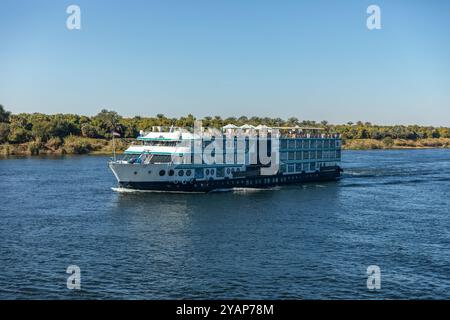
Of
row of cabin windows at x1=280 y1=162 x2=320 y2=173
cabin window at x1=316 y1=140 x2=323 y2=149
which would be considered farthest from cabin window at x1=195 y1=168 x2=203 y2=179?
cabin window at x1=316 y1=140 x2=323 y2=149

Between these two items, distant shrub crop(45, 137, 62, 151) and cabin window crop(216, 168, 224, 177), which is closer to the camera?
cabin window crop(216, 168, 224, 177)

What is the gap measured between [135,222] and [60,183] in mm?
34421

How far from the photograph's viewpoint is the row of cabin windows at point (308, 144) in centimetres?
9578

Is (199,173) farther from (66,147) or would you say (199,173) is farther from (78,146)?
(66,147)

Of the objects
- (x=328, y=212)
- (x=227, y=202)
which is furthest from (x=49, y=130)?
(x=328, y=212)

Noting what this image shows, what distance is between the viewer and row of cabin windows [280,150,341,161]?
9539 centimetres

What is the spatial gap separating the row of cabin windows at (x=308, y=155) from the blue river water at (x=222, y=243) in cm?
1327

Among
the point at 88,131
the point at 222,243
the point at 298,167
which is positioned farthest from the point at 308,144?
the point at 88,131

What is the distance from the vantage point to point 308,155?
101188mm

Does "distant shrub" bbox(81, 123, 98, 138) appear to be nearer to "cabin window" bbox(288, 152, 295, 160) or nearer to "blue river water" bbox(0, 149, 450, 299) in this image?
"blue river water" bbox(0, 149, 450, 299)

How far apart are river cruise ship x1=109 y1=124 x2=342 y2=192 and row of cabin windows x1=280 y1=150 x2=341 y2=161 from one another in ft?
0.11

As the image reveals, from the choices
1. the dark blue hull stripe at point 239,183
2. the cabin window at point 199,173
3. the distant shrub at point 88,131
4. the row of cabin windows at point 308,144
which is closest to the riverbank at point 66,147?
the distant shrub at point 88,131

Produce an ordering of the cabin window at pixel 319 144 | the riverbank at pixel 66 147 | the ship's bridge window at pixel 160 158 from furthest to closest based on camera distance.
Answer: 1. the riverbank at pixel 66 147
2. the cabin window at pixel 319 144
3. the ship's bridge window at pixel 160 158

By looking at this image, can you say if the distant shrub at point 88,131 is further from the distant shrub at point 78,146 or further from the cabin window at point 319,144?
the cabin window at point 319,144
